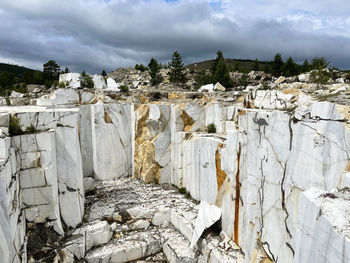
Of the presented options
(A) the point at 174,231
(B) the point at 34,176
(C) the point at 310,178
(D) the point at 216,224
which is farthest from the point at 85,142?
(C) the point at 310,178

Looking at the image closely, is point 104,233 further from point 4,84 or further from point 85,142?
point 4,84

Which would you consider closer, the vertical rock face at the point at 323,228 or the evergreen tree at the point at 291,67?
the vertical rock face at the point at 323,228

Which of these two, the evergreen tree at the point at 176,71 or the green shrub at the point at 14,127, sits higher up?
the evergreen tree at the point at 176,71

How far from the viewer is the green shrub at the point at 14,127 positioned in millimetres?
5672

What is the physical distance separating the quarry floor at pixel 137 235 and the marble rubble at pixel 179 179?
0.10 feet

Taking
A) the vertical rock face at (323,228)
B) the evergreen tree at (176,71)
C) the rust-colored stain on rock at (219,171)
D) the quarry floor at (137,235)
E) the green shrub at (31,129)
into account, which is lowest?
the quarry floor at (137,235)

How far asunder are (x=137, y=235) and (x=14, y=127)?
4430 mm

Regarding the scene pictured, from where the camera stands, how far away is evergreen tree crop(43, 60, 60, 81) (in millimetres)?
24875

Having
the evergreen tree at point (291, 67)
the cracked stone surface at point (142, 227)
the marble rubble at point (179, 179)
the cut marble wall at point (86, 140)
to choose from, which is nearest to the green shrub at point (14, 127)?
the marble rubble at point (179, 179)

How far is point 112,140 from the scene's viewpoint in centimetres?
1030

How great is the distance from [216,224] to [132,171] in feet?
16.0

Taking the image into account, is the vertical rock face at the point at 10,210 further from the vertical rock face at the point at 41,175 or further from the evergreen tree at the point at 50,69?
the evergreen tree at the point at 50,69

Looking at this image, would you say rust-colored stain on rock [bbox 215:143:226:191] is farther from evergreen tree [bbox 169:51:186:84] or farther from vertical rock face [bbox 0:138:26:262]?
evergreen tree [bbox 169:51:186:84]

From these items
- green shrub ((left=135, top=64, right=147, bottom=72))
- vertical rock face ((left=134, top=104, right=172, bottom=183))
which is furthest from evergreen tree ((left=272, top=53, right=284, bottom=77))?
vertical rock face ((left=134, top=104, right=172, bottom=183))
